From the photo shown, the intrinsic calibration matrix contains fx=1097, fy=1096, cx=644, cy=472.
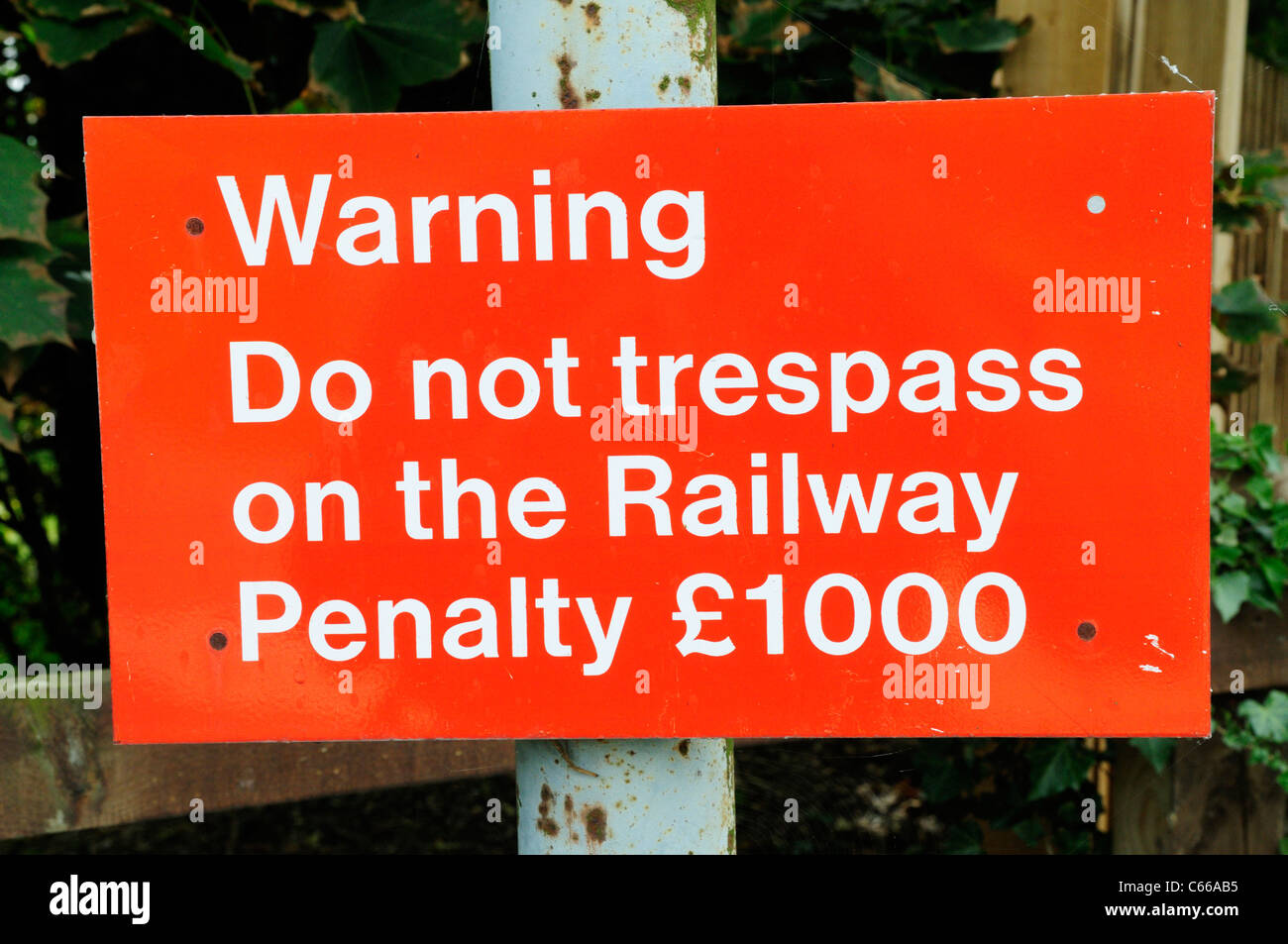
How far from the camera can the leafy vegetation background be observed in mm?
2076

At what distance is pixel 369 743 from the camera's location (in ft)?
6.01

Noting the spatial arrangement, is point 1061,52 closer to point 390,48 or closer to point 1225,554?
point 1225,554

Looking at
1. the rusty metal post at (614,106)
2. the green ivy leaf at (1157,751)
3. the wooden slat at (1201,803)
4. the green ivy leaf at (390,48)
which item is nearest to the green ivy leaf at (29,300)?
the green ivy leaf at (390,48)

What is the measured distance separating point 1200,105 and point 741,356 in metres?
0.58

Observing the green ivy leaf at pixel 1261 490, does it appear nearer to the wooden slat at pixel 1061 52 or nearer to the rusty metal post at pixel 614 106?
the wooden slat at pixel 1061 52

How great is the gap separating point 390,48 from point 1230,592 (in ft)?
6.46

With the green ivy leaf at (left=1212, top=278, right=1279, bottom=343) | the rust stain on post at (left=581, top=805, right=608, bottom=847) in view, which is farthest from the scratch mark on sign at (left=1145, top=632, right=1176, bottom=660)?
the green ivy leaf at (left=1212, top=278, right=1279, bottom=343)

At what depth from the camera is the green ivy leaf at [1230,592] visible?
2145 mm

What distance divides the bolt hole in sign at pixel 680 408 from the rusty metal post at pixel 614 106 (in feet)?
0.11

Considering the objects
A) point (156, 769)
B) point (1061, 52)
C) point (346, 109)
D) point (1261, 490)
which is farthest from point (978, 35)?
point (156, 769)

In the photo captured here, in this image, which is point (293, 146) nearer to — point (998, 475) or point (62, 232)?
point (998, 475)

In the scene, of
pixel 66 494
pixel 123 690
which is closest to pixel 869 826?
pixel 66 494

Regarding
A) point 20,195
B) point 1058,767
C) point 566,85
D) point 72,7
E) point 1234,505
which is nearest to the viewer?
point 566,85

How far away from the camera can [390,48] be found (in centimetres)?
217
